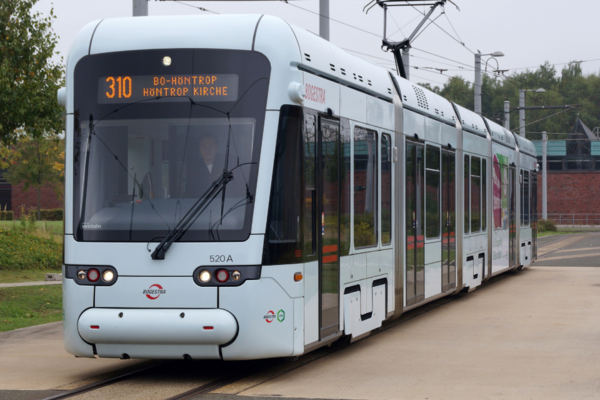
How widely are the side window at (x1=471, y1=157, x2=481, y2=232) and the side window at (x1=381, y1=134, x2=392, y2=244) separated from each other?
542 centimetres

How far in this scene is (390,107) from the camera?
11133mm

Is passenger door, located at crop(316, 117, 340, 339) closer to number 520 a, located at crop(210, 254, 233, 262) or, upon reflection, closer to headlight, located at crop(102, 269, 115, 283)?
number 520 a, located at crop(210, 254, 233, 262)

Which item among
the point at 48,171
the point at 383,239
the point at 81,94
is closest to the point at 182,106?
the point at 81,94

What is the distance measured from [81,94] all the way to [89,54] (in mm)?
391

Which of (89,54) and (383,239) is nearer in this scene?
(89,54)

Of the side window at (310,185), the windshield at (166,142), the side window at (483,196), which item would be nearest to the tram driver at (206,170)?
the windshield at (166,142)

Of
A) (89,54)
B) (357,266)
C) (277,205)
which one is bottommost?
(357,266)

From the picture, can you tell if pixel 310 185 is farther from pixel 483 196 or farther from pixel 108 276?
pixel 483 196

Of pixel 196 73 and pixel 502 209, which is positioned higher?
pixel 196 73

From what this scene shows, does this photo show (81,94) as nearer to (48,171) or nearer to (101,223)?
(101,223)

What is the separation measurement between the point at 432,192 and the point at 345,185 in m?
4.09

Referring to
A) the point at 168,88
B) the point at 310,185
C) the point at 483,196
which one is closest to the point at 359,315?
the point at 310,185

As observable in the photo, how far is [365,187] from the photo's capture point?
10078 millimetres

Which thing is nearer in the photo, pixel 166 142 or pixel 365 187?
pixel 166 142
